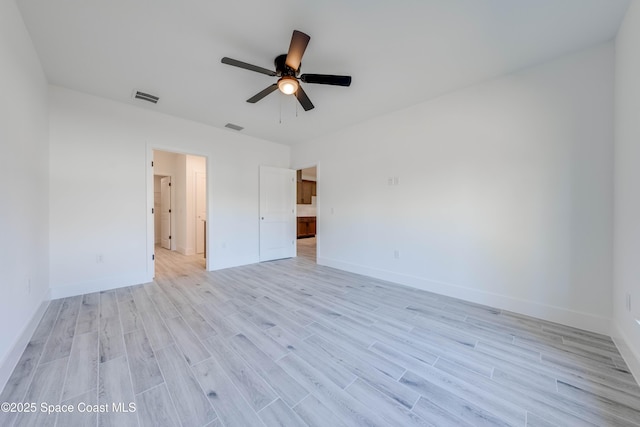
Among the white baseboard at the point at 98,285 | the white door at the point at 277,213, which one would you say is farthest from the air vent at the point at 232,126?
the white baseboard at the point at 98,285

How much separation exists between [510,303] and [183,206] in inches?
253

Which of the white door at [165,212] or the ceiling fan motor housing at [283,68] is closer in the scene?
the ceiling fan motor housing at [283,68]

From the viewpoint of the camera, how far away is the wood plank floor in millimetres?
1250

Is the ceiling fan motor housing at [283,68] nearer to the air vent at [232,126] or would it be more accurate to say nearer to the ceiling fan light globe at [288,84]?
the ceiling fan light globe at [288,84]

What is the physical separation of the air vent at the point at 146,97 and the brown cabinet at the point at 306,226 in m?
5.57

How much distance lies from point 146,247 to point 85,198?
955mm

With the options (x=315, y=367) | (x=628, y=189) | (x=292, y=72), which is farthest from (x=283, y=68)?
(x=628, y=189)

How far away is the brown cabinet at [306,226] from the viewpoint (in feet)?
27.4

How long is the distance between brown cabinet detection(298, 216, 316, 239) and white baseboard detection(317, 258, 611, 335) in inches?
193

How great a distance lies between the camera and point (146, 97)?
3055 millimetres

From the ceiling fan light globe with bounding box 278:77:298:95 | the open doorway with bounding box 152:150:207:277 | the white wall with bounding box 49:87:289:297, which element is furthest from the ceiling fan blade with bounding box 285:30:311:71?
the open doorway with bounding box 152:150:207:277

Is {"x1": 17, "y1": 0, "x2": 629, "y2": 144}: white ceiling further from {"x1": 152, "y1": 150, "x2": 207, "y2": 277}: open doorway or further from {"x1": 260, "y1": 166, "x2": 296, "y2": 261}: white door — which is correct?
{"x1": 152, "y1": 150, "x2": 207, "y2": 277}: open doorway

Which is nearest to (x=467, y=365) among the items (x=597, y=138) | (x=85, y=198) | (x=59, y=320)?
(x=597, y=138)

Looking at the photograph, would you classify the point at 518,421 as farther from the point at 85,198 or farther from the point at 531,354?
the point at 85,198
